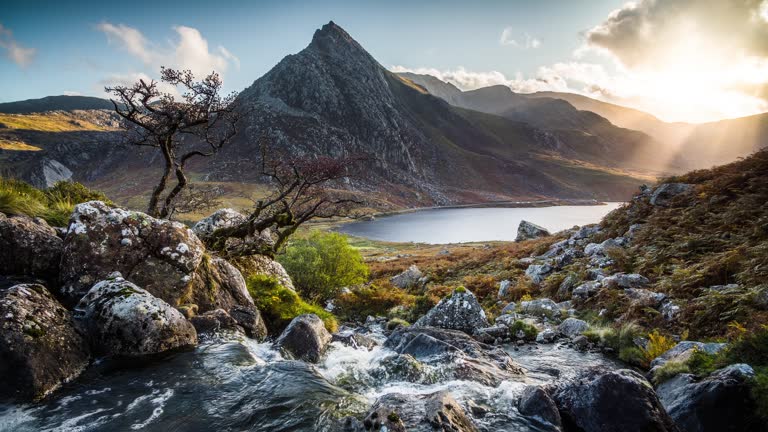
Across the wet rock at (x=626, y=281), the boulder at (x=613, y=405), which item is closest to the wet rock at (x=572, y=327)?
the wet rock at (x=626, y=281)

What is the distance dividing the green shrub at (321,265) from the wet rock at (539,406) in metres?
13.9

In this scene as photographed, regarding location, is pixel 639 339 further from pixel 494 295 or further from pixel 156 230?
pixel 156 230

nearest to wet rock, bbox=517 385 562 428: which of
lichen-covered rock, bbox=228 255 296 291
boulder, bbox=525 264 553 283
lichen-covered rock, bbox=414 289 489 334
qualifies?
lichen-covered rock, bbox=414 289 489 334

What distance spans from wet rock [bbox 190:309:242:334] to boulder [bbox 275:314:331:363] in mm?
1648

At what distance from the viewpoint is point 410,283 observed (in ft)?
94.0

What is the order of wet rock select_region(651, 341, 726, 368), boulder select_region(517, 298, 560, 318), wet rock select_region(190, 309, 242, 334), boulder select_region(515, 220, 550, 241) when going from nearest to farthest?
wet rock select_region(651, 341, 726, 368) < wet rock select_region(190, 309, 242, 334) < boulder select_region(517, 298, 560, 318) < boulder select_region(515, 220, 550, 241)

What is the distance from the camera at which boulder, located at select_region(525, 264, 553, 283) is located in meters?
21.4

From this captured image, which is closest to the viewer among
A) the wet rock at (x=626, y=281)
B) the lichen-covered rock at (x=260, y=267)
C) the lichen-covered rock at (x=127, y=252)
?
the lichen-covered rock at (x=127, y=252)

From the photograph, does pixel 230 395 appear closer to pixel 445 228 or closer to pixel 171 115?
pixel 171 115

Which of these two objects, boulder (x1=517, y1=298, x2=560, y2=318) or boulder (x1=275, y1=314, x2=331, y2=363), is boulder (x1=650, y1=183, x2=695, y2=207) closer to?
boulder (x1=517, y1=298, x2=560, y2=318)

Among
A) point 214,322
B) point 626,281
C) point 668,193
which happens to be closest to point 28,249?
point 214,322

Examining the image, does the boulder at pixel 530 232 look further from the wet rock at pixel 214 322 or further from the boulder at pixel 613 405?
the wet rock at pixel 214 322

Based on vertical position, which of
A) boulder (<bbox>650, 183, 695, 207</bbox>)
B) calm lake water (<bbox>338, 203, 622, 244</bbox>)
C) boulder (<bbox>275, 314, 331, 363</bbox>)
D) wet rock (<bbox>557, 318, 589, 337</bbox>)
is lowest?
calm lake water (<bbox>338, 203, 622, 244</bbox>)

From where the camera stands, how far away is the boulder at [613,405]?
20.9 ft
